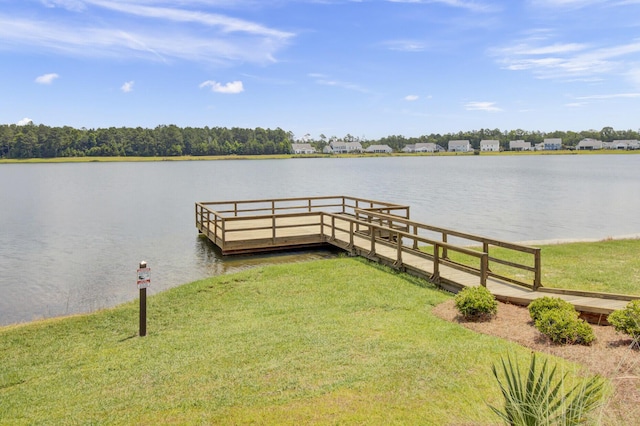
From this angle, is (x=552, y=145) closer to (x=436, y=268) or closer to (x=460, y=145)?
(x=460, y=145)

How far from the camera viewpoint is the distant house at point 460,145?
169750 mm

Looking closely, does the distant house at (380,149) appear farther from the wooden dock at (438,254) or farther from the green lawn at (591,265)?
the green lawn at (591,265)

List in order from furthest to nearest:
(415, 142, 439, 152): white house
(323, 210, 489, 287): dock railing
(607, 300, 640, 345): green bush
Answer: (415, 142, 439, 152): white house → (323, 210, 489, 287): dock railing → (607, 300, 640, 345): green bush

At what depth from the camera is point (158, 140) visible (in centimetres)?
13312

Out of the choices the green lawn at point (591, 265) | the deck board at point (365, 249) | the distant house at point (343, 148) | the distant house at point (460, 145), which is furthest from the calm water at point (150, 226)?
the distant house at point (343, 148)

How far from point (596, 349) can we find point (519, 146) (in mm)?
180441

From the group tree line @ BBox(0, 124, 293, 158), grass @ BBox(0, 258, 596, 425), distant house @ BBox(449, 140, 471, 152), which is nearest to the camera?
grass @ BBox(0, 258, 596, 425)

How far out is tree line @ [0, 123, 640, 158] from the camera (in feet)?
395

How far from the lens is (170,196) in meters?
39.6

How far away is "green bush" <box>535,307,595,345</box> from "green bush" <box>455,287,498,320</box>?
110 cm

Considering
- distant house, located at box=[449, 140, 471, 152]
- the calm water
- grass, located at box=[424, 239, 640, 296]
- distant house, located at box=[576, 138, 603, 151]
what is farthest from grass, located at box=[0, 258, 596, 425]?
distant house, located at box=[576, 138, 603, 151]

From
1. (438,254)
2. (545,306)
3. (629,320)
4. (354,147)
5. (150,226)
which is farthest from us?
(354,147)

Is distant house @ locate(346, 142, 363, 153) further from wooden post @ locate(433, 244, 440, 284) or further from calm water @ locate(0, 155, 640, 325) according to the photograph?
wooden post @ locate(433, 244, 440, 284)

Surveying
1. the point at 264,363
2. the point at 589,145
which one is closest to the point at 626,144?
the point at 589,145
